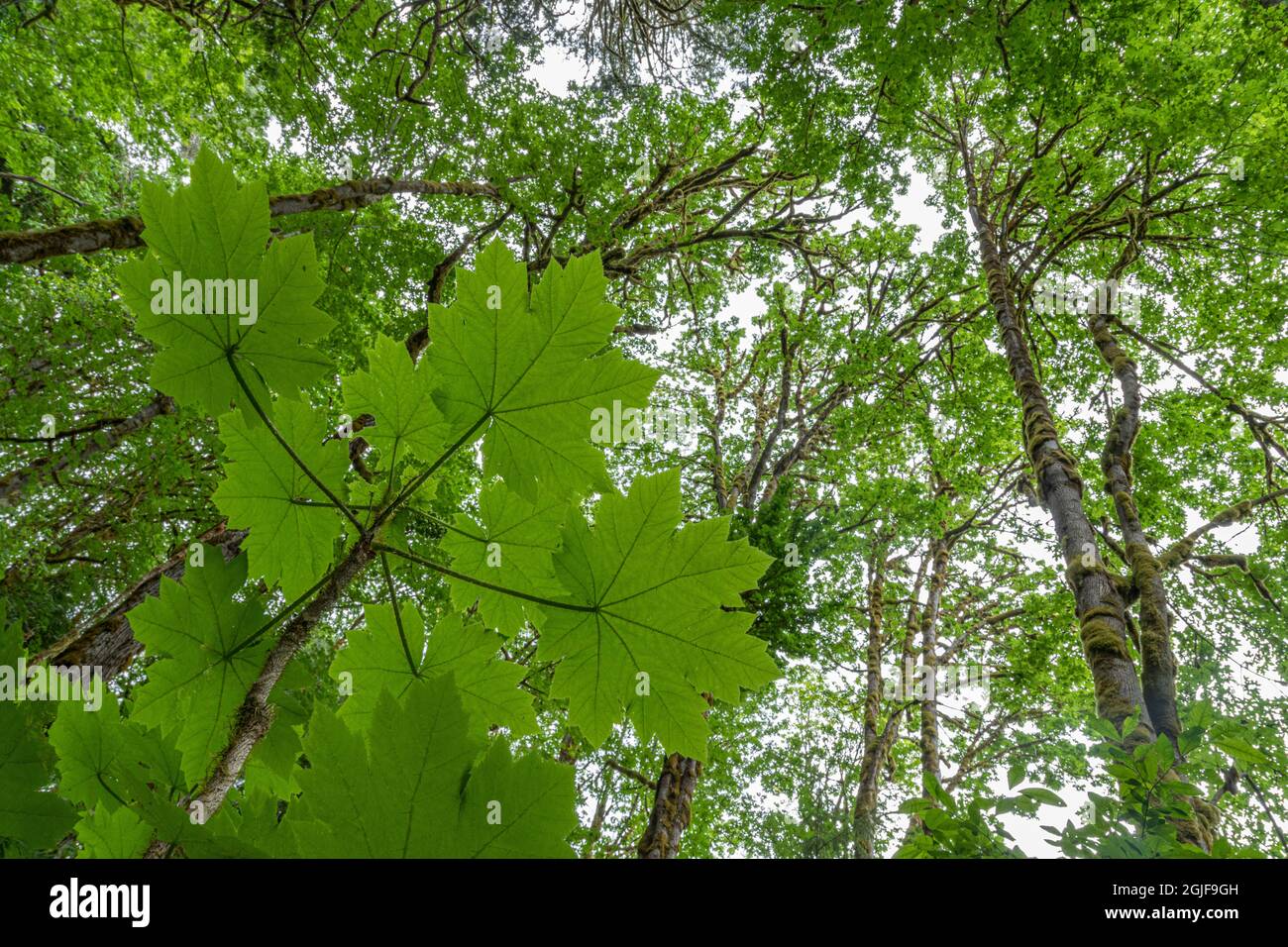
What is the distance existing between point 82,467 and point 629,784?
950 centimetres

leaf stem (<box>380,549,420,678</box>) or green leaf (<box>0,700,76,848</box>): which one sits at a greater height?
leaf stem (<box>380,549,420,678</box>)

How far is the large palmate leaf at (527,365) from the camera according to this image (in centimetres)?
89

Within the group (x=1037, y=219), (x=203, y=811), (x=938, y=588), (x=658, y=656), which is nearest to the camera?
(x=203, y=811)

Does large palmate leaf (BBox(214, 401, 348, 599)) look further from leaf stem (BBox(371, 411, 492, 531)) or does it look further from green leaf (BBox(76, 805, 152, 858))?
green leaf (BBox(76, 805, 152, 858))

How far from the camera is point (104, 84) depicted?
8000 mm

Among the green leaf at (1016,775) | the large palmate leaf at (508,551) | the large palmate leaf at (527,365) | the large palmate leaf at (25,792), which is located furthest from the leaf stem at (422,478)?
the green leaf at (1016,775)

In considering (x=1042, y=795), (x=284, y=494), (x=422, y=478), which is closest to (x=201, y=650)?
(x=284, y=494)

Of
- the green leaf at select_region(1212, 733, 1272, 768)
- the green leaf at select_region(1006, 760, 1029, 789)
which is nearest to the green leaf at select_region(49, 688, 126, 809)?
the green leaf at select_region(1006, 760, 1029, 789)

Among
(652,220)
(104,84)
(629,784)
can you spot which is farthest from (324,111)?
(629,784)

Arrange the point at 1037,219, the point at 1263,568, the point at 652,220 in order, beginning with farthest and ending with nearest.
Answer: the point at 652,220, the point at 1037,219, the point at 1263,568

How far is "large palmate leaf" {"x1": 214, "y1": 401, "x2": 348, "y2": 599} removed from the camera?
36.8 inches

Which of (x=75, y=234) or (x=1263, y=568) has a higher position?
(x=75, y=234)

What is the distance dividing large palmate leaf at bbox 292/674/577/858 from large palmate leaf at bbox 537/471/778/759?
40 centimetres
